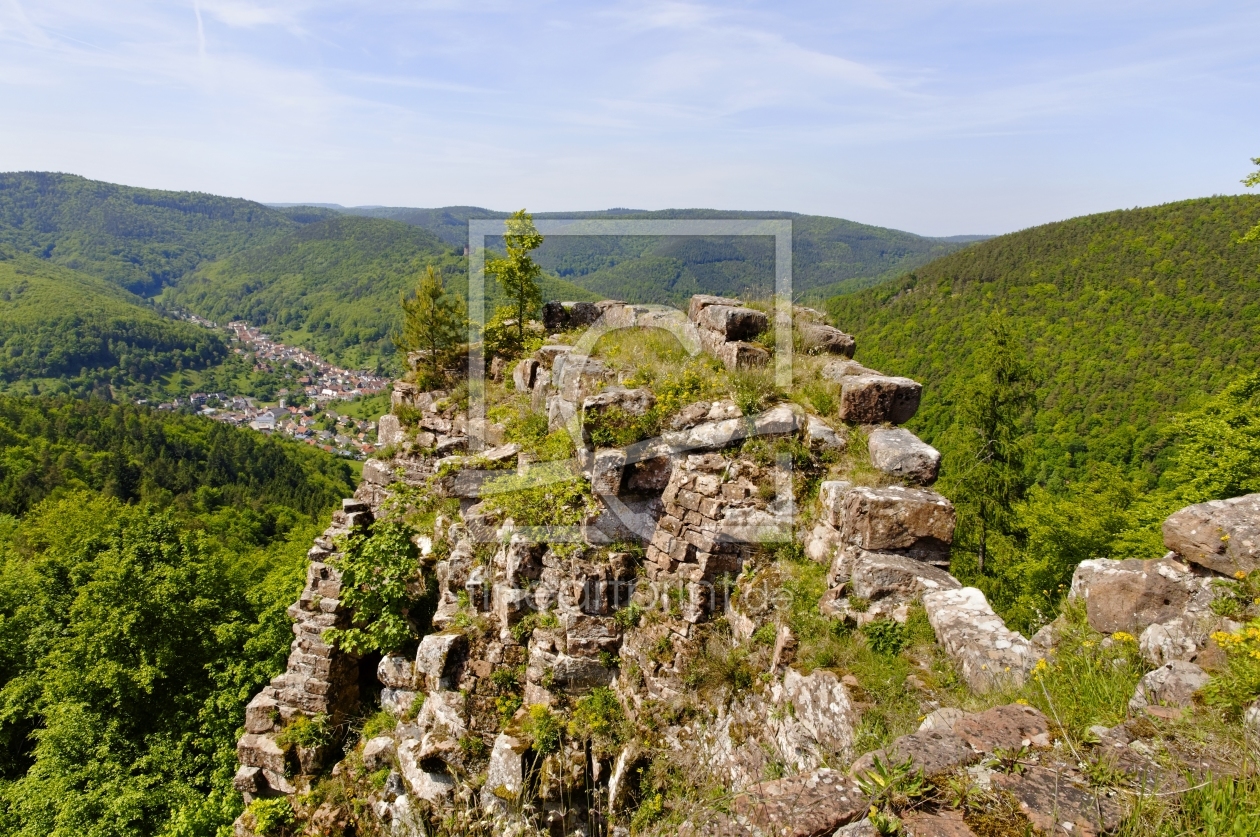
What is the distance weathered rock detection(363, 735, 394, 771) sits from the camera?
866 centimetres

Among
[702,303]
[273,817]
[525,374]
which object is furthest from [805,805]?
[525,374]

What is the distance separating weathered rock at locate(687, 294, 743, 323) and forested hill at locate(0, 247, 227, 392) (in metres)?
181

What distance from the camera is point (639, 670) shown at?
24.1ft

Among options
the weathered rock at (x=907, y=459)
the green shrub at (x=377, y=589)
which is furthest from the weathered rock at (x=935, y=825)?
the green shrub at (x=377, y=589)

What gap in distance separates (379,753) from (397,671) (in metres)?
1.08

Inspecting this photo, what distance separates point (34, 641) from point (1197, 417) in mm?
31297

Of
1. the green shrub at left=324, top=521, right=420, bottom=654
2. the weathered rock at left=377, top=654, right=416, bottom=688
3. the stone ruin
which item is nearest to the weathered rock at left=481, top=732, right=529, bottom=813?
the stone ruin

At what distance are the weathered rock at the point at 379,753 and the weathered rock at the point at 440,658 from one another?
3.55 ft

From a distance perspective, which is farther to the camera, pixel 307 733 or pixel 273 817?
pixel 307 733

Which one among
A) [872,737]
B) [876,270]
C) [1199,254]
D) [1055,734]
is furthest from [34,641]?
[876,270]

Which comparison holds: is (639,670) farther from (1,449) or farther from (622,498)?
(1,449)

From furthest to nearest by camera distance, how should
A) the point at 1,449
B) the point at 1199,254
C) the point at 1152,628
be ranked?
the point at 1199,254 → the point at 1,449 → the point at 1152,628

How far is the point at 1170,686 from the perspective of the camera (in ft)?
12.8

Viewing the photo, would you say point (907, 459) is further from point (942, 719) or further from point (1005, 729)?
point (1005, 729)
